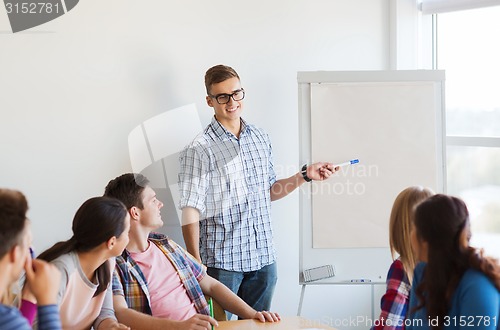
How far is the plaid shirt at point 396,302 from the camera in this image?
96.7 inches

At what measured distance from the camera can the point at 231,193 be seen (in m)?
3.63

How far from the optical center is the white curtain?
3998mm

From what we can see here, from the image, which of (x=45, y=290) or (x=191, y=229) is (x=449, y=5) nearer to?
(x=191, y=229)

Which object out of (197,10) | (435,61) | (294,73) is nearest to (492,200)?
(435,61)

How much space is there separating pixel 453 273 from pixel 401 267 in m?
0.41

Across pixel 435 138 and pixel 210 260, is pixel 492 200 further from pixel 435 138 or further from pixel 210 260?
pixel 210 260

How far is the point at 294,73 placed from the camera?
165 inches

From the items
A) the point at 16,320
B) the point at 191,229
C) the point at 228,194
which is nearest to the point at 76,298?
the point at 16,320

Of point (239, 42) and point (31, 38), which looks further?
point (239, 42)

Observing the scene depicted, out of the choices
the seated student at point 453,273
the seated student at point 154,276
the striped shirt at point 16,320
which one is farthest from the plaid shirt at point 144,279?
the seated student at point 453,273

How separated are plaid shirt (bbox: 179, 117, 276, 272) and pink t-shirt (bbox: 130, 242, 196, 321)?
22.8 inches

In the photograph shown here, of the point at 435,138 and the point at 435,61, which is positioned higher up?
the point at 435,61

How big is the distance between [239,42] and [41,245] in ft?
5.07

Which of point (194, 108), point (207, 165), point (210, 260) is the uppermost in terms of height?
point (194, 108)
